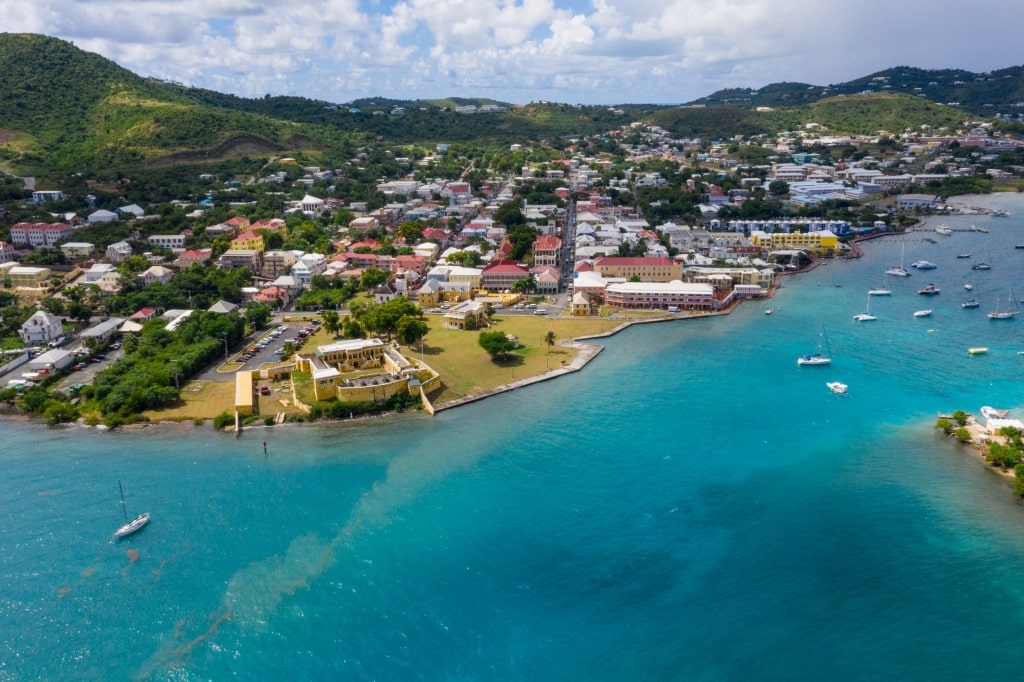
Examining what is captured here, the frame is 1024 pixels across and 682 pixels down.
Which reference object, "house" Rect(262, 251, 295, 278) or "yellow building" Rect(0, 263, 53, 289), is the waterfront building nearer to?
"house" Rect(262, 251, 295, 278)

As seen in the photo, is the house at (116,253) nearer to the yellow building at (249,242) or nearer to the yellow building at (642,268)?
the yellow building at (249,242)

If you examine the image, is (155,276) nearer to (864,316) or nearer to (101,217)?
(101,217)

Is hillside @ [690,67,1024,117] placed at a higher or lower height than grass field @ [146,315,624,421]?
higher

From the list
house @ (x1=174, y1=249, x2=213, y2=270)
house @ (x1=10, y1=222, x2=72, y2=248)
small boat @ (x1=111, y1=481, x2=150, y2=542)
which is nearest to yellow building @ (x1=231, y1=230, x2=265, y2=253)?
house @ (x1=174, y1=249, x2=213, y2=270)

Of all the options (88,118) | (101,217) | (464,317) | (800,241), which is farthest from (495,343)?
(88,118)

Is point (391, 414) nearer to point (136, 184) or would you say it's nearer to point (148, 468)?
point (148, 468)

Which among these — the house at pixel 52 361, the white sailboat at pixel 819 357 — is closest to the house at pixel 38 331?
the house at pixel 52 361
